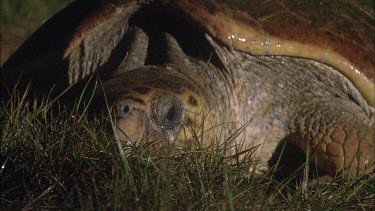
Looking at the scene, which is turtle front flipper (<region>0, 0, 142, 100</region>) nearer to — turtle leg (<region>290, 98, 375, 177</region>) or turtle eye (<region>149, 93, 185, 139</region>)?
turtle eye (<region>149, 93, 185, 139</region>)

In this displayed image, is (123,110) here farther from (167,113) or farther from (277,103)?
(277,103)

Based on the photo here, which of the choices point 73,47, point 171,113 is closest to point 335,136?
point 171,113

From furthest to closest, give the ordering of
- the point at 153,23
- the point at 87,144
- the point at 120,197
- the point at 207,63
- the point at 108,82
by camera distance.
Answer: the point at 153,23, the point at 207,63, the point at 108,82, the point at 87,144, the point at 120,197

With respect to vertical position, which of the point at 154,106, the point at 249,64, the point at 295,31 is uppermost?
the point at 295,31

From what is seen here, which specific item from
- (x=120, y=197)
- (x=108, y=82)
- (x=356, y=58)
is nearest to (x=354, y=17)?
(x=356, y=58)

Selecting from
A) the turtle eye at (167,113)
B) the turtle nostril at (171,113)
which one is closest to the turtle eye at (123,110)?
the turtle eye at (167,113)

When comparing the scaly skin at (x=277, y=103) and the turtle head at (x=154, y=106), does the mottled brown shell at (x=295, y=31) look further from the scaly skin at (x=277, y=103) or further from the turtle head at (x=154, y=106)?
the turtle head at (x=154, y=106)

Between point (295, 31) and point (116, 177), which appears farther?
point (295, 31)

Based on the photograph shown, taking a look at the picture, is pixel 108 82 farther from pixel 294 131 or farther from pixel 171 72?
pixel 294 131
